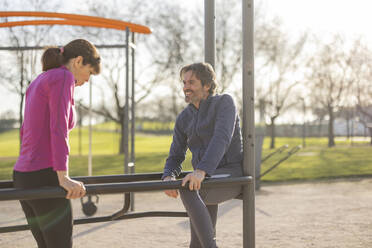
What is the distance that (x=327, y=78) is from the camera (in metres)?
25.0

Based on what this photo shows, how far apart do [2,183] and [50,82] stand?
0.79m

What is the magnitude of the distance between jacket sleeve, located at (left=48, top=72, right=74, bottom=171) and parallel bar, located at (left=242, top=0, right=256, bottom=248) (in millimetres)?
1108

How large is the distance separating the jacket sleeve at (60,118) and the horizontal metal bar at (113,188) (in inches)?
4.3

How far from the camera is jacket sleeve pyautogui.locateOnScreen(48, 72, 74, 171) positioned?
204 cm

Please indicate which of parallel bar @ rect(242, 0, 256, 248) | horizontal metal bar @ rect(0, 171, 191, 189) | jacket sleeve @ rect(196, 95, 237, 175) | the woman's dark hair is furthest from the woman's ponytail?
parallel bar @ rect(242, 0, 256, 248)

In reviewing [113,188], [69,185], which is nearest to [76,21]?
[113,188]

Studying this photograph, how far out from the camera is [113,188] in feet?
7.31

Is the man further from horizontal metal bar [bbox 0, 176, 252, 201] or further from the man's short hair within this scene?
horizontal metal bar [bbox 0, 176, 252, 201]

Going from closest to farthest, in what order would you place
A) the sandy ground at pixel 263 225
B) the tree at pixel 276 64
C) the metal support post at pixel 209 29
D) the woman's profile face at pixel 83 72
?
the woman's profile face at pixel 83 72 → the metal support post at pixel 209 29 → the sandy ground at pixel 263 225 → the tree at pixel 276 64

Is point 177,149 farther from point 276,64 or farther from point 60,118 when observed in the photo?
point 276,64

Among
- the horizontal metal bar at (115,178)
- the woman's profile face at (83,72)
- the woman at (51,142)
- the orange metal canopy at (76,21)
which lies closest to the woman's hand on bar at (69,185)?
the woman at (51,142)

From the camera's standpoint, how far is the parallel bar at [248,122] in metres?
2.77

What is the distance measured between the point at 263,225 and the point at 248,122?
9.01ft

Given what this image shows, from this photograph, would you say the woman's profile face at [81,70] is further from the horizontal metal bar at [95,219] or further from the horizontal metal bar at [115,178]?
the horizontal metal bar at [95,219]
